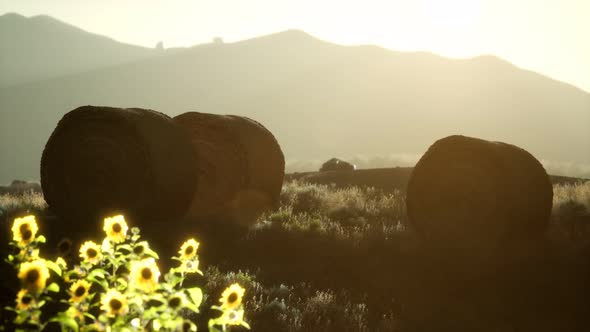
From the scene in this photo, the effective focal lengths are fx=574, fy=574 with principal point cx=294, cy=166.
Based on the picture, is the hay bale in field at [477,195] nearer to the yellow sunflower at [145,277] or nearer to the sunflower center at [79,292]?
the yellow sunflower at [145,277]

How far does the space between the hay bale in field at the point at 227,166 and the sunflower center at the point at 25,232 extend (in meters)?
7.81

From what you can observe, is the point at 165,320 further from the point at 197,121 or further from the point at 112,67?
the point at 112,67

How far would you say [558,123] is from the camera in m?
94.2

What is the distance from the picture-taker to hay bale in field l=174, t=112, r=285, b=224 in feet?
39.9

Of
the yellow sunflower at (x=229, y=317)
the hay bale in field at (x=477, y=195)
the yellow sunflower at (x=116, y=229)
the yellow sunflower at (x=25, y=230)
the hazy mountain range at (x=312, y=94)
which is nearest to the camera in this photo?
the yellow sunflower at (x=229, y=317)

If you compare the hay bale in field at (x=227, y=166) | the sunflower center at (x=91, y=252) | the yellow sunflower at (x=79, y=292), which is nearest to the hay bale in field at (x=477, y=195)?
the hay bale in field at (x=227, y=166)

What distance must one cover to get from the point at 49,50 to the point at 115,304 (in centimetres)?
18250

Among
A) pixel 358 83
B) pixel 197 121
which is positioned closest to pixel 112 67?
pixel 358 83

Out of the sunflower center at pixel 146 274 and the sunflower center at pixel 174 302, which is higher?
the sunflower center at pixel 146 274

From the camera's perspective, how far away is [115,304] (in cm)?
325

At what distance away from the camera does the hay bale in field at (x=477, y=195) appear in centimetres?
931

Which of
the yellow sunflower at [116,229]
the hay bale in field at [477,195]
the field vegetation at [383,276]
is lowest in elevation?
the field vegetation at [383,276]

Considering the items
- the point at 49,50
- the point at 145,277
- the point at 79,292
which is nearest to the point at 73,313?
the point at 79,292

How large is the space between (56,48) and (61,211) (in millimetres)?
176527
